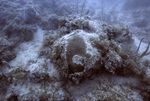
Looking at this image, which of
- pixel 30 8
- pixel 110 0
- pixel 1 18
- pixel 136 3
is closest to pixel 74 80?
pixel 30 8

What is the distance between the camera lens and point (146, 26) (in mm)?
9094

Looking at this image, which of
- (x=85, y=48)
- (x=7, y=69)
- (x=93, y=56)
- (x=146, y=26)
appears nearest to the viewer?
(x=93, y=56)

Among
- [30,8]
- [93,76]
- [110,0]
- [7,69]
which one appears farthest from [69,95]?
[110,0]

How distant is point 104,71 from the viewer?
321cm

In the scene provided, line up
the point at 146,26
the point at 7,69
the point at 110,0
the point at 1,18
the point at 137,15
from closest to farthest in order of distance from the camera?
the point at 7,69 → the point at 1,18 → the point at 146,26 → the point at 137,15 → the point at 110,0

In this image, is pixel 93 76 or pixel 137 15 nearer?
pixel 93 76

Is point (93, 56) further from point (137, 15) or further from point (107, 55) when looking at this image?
point (137, 15)

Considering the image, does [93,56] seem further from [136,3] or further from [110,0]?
[110,0]

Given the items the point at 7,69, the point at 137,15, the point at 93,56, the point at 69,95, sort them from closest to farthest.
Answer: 1. the point at 69,95
2. the point at 93,56
3. the point at 7,69
4. the point at 137,15

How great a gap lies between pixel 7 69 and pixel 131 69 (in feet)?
17.9

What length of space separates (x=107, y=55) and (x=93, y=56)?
618 millimetres

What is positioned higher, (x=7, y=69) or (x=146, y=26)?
(x=146, y=26)

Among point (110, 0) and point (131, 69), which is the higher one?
point (110, 0)

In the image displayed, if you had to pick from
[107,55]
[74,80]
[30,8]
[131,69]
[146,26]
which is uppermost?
[30,8]
